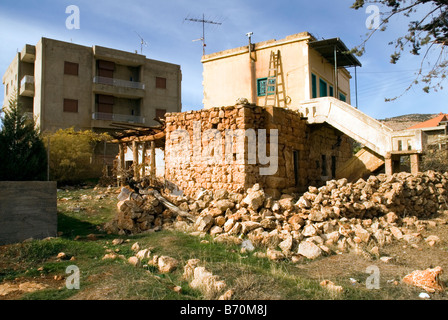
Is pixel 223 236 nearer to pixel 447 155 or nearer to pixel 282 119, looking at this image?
pixel 282 119

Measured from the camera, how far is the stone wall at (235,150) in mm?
10250

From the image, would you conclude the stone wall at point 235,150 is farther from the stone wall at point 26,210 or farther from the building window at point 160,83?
the building window at point 160,83

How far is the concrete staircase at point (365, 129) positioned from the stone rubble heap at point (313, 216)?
886 mm

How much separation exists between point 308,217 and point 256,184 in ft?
5.97

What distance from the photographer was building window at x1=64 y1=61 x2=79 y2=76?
87.8 feet

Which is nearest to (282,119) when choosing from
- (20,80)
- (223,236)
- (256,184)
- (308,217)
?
(256,184)

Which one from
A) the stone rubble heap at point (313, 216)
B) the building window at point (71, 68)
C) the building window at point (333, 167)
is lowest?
the stone rubble heap at point (313, 216)

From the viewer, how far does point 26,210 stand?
812cm

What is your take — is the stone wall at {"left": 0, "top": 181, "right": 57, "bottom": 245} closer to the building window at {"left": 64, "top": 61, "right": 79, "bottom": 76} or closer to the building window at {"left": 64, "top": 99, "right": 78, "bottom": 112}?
the building window at {"left": 64, "top": 99, "right": 78, "bottom": 112}

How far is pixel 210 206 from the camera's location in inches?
383

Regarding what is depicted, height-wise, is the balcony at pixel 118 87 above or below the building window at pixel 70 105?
above
